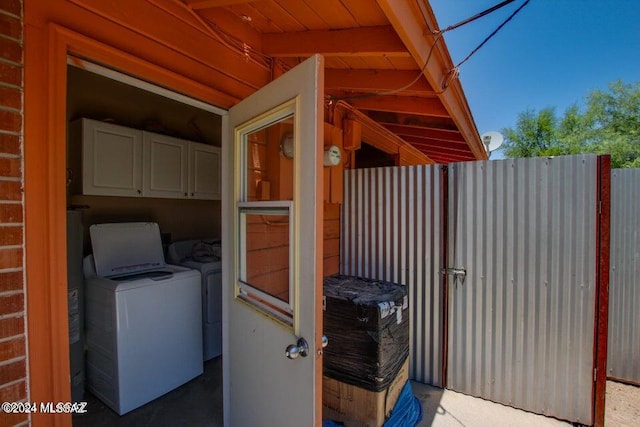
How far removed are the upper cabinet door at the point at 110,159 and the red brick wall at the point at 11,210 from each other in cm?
163

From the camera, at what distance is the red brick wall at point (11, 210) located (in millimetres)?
1024

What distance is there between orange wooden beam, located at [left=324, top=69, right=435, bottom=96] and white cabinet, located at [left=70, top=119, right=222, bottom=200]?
5.96 ft

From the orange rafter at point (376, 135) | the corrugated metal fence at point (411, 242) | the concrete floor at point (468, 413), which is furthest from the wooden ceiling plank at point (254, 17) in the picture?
the concrete floor at point (468, 413)

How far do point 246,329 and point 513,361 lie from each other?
2108 millimetres

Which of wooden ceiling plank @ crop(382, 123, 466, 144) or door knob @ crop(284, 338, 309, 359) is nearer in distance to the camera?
door knob @ crop(284, 338, 309, 359)

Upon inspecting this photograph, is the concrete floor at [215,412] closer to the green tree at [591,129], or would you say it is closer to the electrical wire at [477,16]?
the electrical wire at [477,16]

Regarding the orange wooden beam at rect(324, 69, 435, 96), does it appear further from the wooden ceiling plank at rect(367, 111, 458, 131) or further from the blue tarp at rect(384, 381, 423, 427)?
the blue tarp at rect(384, 381, 423, 427)

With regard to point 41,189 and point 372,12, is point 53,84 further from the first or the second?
point 372,12

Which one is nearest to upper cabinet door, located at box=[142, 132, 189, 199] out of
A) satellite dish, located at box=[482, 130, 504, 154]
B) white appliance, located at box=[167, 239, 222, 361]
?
white appliance, located at box=[167, 239, 222, 361]

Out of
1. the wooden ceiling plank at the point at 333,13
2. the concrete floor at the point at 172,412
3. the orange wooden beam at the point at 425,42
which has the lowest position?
the concrete floor at the point at 172,412

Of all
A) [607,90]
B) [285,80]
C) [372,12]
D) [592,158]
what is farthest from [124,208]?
[607,90]

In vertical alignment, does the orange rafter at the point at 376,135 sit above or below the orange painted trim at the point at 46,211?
above

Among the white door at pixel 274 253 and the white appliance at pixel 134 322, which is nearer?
the white door at pixel 274 253

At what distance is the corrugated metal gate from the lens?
6.80ft
